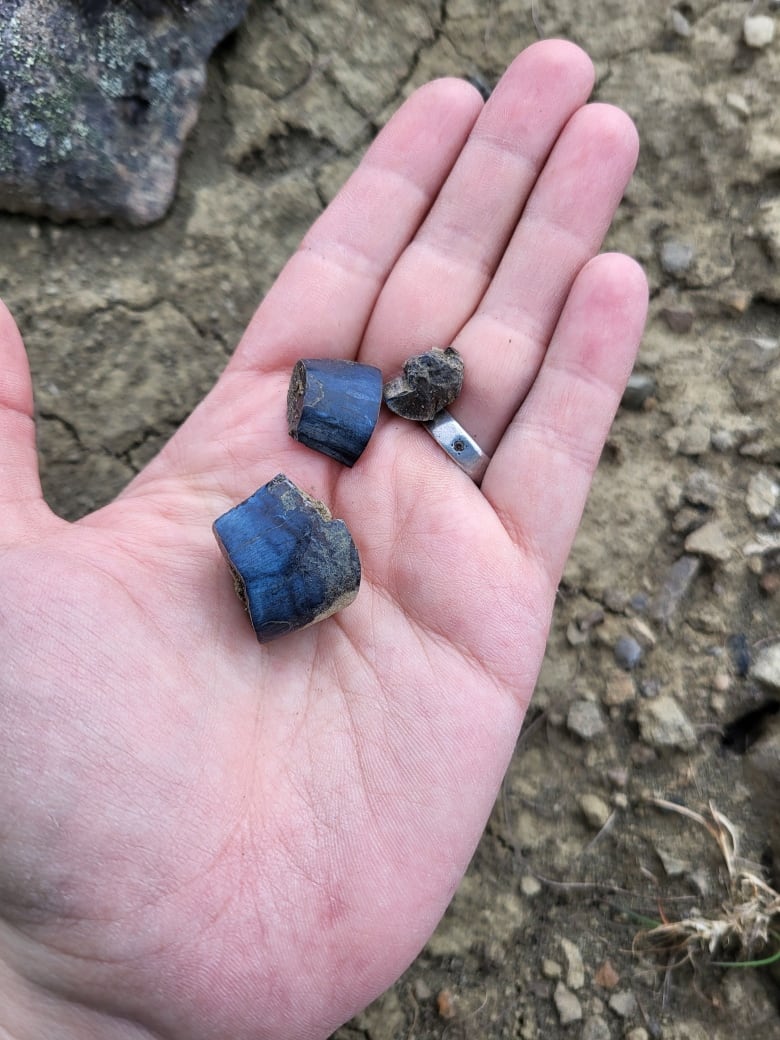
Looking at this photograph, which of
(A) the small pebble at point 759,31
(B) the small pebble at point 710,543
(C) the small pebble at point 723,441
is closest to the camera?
(B) the small pebble at point 710,543

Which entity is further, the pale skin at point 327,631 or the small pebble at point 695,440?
the small pebble at point 695,440

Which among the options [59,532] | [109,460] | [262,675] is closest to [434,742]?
[262,675]

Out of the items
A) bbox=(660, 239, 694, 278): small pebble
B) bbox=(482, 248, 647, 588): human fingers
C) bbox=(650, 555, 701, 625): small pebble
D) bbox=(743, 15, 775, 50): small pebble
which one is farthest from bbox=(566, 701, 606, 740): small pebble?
bbox=(743, 15, 775, 50): small pebble

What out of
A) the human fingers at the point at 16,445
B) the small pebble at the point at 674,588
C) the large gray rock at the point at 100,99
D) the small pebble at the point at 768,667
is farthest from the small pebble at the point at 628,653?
the large gray rock at the point at 100,99

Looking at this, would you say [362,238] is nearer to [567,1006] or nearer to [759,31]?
[759,31]

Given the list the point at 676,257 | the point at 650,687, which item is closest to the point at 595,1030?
the point at 650,687

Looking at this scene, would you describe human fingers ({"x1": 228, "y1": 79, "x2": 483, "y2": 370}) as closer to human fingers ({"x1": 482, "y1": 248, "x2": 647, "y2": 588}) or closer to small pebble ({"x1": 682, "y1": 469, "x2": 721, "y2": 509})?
human fingers ({"x1": 482, "y1": 248, "x2": 647, "y2": 588})

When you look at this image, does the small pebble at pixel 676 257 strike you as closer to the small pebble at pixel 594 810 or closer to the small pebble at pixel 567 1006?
the small pebble at pixel 594 810
